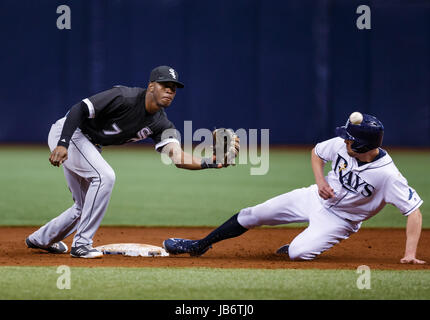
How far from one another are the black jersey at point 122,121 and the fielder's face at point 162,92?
14 cm

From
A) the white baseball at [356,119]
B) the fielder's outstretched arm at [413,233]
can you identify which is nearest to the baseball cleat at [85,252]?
the white baseball at [356,119]

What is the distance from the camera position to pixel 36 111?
64.8 feet

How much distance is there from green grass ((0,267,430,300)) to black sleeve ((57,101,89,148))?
102 centimetres

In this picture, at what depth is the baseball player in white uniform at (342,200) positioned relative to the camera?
5047 millimetres

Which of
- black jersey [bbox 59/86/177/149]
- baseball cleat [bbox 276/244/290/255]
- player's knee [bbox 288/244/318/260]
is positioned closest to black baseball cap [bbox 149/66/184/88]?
black jersey [bbox 59/86/177/149]

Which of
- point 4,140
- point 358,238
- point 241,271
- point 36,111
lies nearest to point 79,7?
point 36,111

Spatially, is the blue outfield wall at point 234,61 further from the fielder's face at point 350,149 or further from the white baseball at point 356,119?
the white baseball at point 356,119

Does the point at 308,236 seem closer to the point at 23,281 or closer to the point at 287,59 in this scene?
the point at 23,281

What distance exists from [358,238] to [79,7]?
1439 centimetres

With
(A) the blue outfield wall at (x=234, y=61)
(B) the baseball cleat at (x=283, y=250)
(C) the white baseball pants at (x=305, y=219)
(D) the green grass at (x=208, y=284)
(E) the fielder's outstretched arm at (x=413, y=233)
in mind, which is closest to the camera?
(D) the green grass at (x=208, y=284)

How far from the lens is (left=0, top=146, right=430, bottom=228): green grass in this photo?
8461mm

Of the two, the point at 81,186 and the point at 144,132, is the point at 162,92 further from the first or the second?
the point at 81,186

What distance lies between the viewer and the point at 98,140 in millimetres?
5582

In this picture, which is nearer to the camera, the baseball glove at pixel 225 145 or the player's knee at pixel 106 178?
the baseball glove at pixel 225 145
